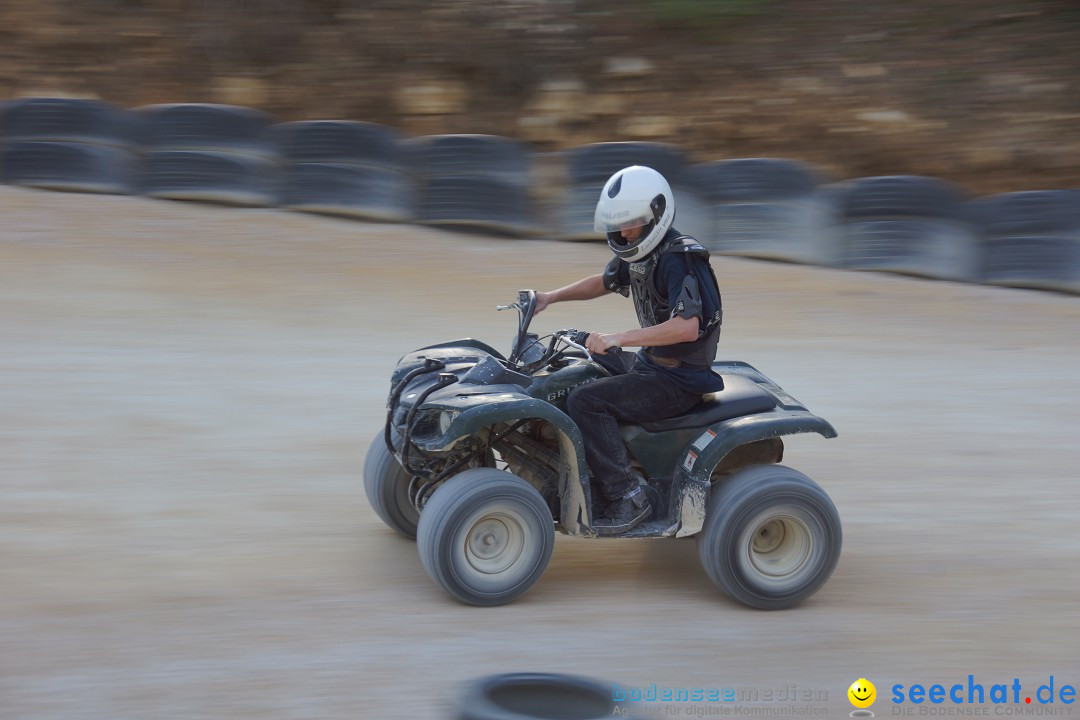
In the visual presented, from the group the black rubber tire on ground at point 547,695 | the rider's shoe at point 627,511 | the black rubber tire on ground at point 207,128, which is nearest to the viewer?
the black rubber tire on ground at point 547,695

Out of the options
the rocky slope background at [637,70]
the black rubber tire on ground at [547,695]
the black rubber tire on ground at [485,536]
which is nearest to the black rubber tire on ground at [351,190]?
the rocky slope background at [637,70]

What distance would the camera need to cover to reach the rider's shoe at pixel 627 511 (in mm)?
5570

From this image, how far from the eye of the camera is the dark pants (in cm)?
554

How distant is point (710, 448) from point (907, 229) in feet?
28.7

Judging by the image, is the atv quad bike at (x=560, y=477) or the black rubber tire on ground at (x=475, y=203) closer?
the atv quad bike at (x=560, y=477)

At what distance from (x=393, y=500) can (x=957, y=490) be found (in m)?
3.52

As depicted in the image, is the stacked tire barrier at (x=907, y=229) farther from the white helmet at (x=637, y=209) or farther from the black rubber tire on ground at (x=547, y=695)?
the black rubber tire on ground at (x=547, y=695)

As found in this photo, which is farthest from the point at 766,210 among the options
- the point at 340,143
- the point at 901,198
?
the point at 340,143

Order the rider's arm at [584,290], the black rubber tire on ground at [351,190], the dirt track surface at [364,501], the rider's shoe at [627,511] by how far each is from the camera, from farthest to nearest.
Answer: the black rubber tire on ground at [351,190], the rider's arm at [584,290], the rider's shoe at [627,511], the dirt track surface at [364,501]

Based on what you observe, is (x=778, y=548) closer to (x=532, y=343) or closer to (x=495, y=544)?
(x=495, y=544)

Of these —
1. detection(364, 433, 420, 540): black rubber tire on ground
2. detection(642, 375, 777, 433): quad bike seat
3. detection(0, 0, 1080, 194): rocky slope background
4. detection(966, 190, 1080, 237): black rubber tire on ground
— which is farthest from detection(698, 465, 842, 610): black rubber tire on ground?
detection(0, 0, 1080, 194): rocky slope background

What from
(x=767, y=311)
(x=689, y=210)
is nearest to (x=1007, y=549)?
(x=767, y=311)

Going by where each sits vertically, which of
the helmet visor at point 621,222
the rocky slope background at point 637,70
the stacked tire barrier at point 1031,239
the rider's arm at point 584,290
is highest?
the rocky slope background at point 637,70

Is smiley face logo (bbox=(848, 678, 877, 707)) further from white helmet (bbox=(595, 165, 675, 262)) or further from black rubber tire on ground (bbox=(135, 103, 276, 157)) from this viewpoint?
black rubber tire on ground (bbox=(135, 103, 276, 157))
